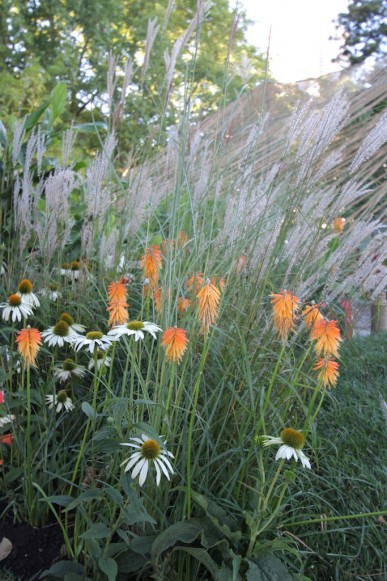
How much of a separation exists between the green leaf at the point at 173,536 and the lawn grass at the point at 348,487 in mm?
330

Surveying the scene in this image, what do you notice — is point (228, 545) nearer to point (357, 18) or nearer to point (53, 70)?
point (53, 70)

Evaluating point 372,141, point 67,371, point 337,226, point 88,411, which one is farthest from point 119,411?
point 337,226

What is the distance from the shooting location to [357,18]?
18984 millimetres

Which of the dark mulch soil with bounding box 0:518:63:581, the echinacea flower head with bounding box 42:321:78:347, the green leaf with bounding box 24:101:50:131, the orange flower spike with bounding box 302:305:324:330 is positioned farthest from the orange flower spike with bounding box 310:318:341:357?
the green leaf with bounding box 24:101:50:131

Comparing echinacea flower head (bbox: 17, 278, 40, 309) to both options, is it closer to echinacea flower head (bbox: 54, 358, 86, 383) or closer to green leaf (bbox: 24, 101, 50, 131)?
echinacea flower head (bbox: 54, 358, 86, 383)

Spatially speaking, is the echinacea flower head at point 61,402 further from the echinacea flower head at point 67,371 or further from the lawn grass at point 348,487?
the lawn grass at point 348,487

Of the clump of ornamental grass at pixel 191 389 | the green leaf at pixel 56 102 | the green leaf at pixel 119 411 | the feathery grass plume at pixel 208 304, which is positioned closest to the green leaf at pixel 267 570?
the clump of ornamental grass at pixel 191 389

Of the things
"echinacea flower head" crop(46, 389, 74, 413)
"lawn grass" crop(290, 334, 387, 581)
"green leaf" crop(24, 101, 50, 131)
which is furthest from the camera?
"green leaf" crop(24, 101, 50, 131)

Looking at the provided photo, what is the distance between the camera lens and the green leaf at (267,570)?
118 cm

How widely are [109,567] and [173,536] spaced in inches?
5.5

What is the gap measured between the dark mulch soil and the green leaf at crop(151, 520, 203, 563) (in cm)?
37

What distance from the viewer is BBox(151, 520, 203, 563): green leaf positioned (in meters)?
1.22

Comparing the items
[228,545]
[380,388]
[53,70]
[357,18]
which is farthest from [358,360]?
[357,18]

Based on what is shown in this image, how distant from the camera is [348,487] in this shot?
172 centimetres
